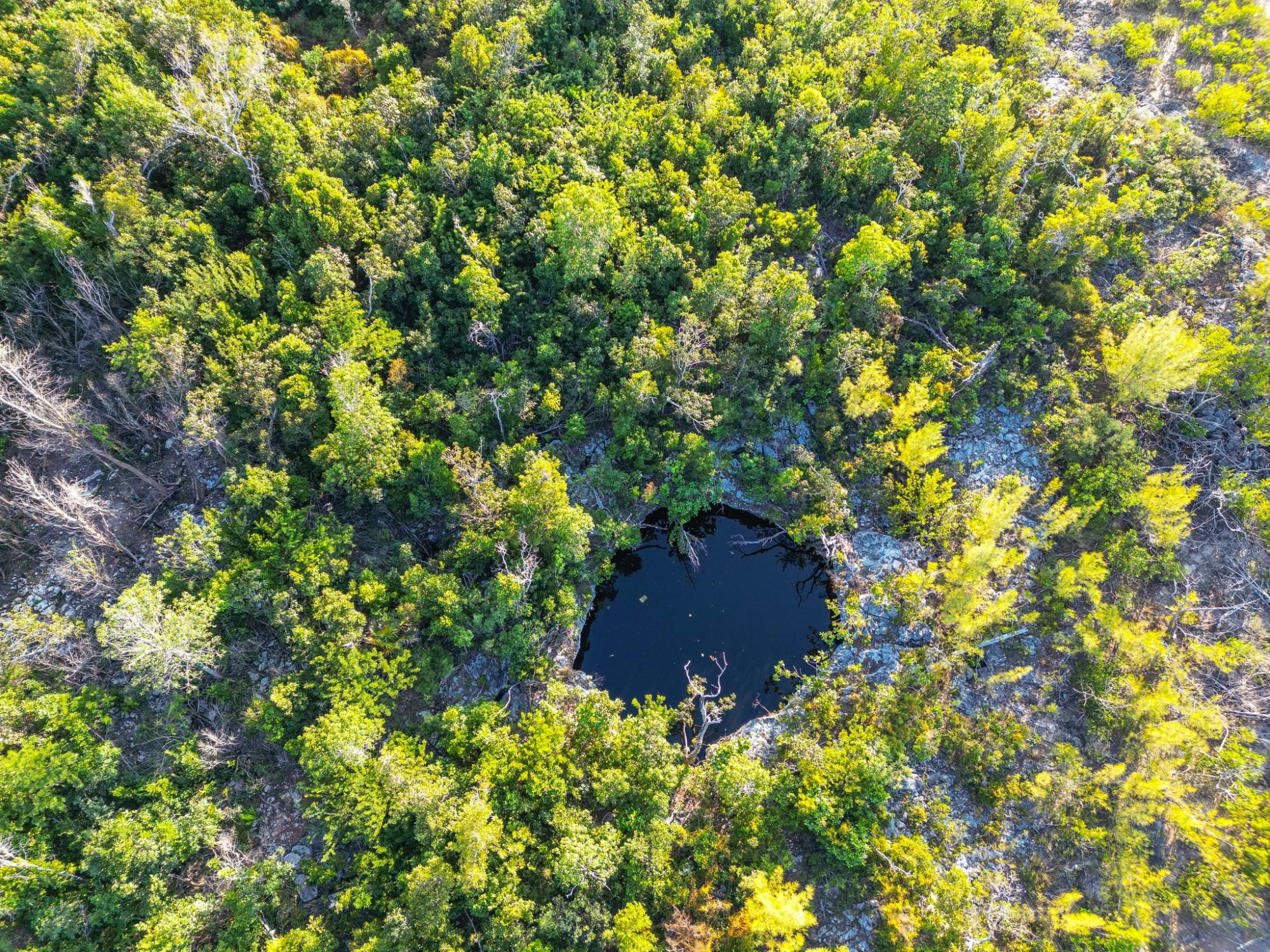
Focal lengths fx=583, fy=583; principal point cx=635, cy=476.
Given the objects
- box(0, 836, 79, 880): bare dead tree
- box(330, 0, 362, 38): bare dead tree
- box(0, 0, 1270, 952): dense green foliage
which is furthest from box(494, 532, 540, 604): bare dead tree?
box(330, 0, 362, 38): bare dead tree

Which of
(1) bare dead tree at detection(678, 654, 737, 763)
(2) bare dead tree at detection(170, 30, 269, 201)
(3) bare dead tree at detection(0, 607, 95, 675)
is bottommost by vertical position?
(1) bare dead tree at detection(678, 654, 737, 763)

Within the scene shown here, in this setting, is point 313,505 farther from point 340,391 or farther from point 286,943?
point 286,943

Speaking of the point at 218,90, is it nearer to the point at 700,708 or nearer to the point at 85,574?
the point at 85,574

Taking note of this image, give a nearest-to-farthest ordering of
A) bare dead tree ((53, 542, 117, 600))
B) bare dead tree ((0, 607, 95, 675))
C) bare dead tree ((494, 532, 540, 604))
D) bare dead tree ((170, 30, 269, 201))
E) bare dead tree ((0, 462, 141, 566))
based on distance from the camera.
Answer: bare dead tree ((0, 607, 95, 675))
bare dead tree ((0, 462, 141, 566))
bare dead tree ((53, 542, 117, 600))
bare dead tree ((494, 532, 540, 604))
bare dead tree ((170, 30, 269, 201))

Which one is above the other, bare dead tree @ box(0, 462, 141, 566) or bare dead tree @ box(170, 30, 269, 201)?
bare dead tree @ box(170, 30, 269, 201)

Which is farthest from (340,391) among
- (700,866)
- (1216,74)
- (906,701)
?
(1216,74)

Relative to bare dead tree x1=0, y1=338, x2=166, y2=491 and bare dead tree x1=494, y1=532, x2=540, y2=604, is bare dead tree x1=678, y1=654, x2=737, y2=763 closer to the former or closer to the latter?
bare dead tree x1=494, y1=532, x2=540, y2=604

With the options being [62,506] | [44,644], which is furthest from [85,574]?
[62,506]
